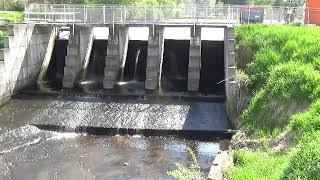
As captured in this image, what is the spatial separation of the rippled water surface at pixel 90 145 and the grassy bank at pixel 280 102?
275 centimetres

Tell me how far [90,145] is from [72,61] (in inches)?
415

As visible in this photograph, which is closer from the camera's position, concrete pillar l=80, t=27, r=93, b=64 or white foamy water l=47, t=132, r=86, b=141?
white foamy water l=47, t=132, r=86, b=141

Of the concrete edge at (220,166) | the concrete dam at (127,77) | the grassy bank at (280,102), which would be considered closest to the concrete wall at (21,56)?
the concrete dam at (127,77)

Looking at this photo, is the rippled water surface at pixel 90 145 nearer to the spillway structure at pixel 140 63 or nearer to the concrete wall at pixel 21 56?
the concrete wall at pixel 21 56

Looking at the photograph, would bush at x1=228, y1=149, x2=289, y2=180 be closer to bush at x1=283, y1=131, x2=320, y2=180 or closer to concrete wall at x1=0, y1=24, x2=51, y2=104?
bush at x1=283, y1=131, x2=320, y2=180

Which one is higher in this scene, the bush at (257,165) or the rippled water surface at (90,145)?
the bush at (257,165)

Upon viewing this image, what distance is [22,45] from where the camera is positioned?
2730cm

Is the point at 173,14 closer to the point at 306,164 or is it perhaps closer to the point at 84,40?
the point at 84,40

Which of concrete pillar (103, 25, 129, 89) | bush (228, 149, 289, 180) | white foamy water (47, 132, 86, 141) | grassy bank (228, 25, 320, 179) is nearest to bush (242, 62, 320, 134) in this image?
grassy bank (228, 25, 320, 179)

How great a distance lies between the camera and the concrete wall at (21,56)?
25.4 metres

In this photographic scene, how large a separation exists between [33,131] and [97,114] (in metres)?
3.41

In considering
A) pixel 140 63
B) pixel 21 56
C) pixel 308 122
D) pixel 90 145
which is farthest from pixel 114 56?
pixel 308 122

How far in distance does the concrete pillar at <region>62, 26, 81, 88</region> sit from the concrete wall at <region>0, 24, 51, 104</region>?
218 centimetres

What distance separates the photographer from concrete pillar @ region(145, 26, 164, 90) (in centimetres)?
2716
